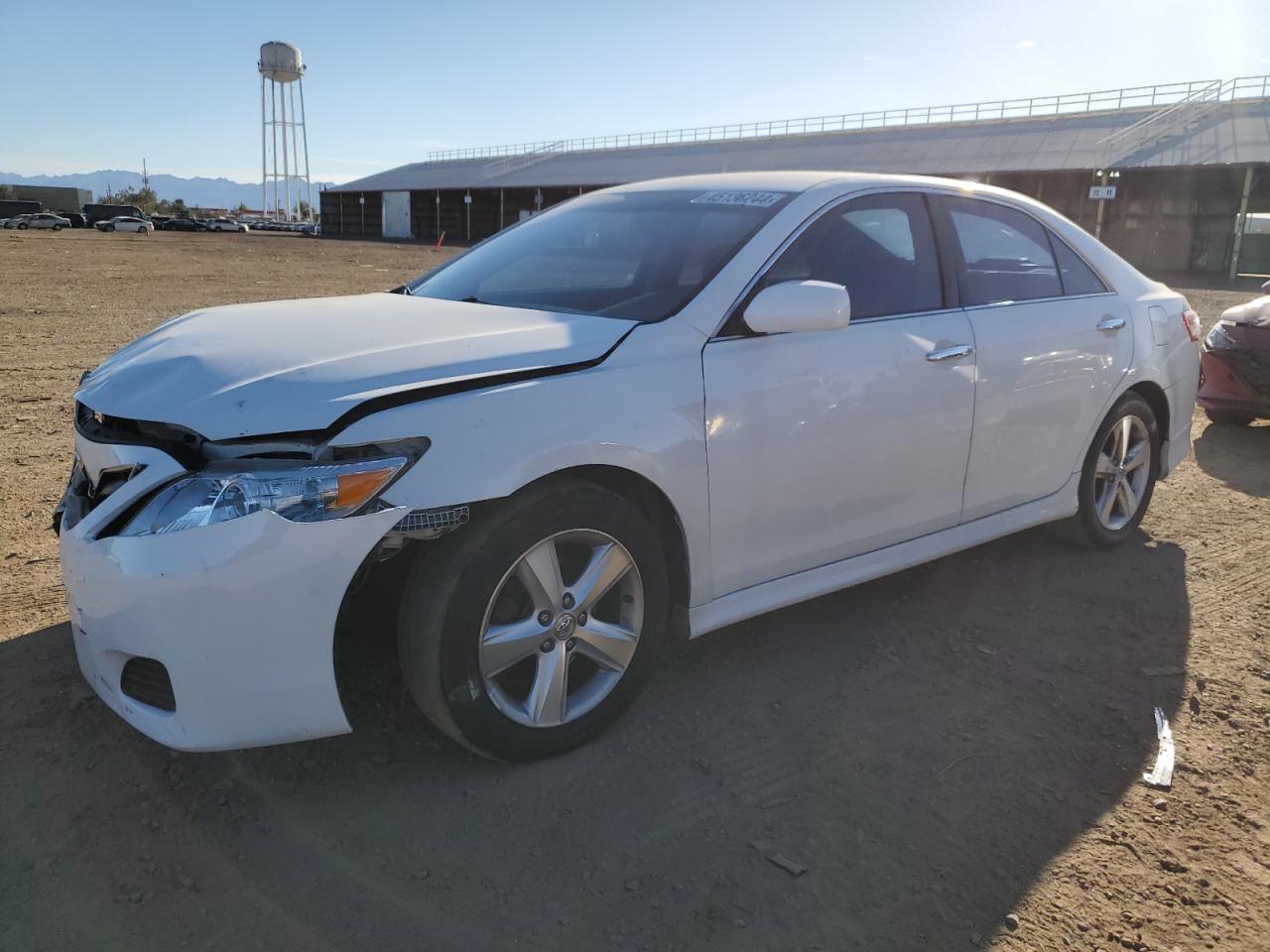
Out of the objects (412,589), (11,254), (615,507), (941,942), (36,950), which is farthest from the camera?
(11,254)

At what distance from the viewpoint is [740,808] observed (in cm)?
266

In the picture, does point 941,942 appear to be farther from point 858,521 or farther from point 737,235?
point 737,235

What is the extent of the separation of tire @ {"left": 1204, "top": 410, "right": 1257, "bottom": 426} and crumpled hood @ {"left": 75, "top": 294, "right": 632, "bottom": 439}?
20.1 ft

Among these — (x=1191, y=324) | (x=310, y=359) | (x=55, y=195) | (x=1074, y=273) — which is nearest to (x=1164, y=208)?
(x=1191, y=324)

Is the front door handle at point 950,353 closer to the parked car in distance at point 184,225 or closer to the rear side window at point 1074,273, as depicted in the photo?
the rear side window at point 1074,273

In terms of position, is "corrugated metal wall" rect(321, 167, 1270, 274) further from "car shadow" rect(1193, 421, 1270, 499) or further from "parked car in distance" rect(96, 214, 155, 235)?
"parked car in distance" rect(96, 214, 155, 235)

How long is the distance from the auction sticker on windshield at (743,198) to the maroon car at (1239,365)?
4679mm

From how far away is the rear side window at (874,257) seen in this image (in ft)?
10.9

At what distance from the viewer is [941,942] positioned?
2.21 metres

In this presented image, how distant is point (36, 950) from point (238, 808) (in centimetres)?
57

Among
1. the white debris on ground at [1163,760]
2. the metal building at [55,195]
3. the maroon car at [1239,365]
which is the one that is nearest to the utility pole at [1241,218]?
the maroon car at [1239,365]

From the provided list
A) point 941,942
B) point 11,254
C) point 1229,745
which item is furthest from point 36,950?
point 11,254

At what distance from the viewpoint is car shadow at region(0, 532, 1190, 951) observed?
223cm

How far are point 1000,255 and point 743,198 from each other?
1.26 meters
